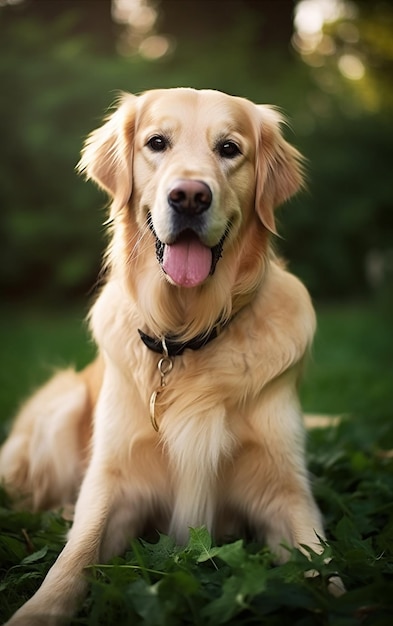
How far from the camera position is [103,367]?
2.99 meters

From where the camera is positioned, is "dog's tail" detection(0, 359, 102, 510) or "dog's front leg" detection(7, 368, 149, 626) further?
"dog's tail" detection(0, 359, 102, 510)

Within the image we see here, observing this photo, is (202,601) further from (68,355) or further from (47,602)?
(68,355)

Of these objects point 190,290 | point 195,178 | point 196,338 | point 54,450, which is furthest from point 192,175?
point 54,450

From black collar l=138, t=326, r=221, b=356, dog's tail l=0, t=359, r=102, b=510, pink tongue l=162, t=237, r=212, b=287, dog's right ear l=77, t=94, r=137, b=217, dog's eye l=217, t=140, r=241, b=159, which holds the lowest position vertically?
dog's tail l=0, t=359, r=102, b=510

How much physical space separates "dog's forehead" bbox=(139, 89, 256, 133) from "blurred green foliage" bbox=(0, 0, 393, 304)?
6511 millimetres

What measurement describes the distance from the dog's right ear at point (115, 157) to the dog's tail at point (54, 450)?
0.79 m

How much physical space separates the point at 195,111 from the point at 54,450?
1567 millimetres

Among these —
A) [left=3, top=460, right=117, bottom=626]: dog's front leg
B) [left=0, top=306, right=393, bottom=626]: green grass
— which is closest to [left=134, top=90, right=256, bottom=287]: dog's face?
[left=3, top=460, right=117, bottom=626]: dog's front leg

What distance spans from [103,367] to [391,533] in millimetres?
1302

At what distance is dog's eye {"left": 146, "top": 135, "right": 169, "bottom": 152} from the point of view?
258cm

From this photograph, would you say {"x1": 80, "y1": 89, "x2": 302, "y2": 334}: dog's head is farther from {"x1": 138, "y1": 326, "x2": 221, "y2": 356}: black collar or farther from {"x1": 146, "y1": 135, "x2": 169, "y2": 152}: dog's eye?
{"x1": 138, "y1": 326, "x2": 221, "y2": 356}: black collar

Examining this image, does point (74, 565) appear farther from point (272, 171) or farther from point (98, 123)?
point (98, 123)

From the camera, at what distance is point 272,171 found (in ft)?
9.06

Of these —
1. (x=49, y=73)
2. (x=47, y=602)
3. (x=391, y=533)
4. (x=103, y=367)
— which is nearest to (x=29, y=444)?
(x=103, y=367)
